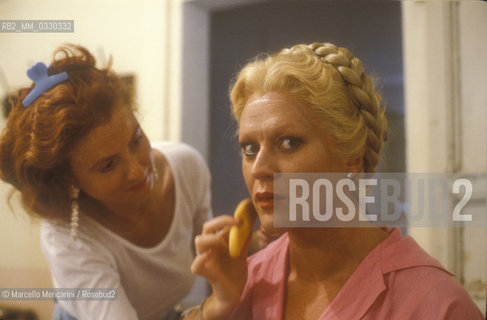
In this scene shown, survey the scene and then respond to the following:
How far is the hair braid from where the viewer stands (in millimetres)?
656

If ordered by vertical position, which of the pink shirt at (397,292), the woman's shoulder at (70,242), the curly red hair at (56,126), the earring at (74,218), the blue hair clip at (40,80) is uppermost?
the blue hair clip at (40,80)

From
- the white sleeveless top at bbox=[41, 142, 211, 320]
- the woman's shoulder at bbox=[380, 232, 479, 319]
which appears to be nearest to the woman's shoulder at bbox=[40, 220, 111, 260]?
the white sleeveless top at bbox=[41, 142, 211, 320]

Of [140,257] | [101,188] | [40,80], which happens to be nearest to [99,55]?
[40,80]

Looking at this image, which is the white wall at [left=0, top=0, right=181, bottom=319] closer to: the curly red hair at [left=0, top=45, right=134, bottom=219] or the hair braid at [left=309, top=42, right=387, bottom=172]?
the curly red hair at [left=0, top=45, right=134, bottom=219]

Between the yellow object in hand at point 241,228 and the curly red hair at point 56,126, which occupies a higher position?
the curly red hair at point 56,126

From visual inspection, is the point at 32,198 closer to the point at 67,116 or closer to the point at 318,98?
the point at 67,116

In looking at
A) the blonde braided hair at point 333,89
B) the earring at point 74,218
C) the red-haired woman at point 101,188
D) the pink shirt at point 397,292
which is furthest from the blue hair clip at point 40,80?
the pink shirt at point 397,292

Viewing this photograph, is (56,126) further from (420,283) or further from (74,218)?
(420,283)

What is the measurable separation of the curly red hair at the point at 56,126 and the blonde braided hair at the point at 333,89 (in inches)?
10.7
